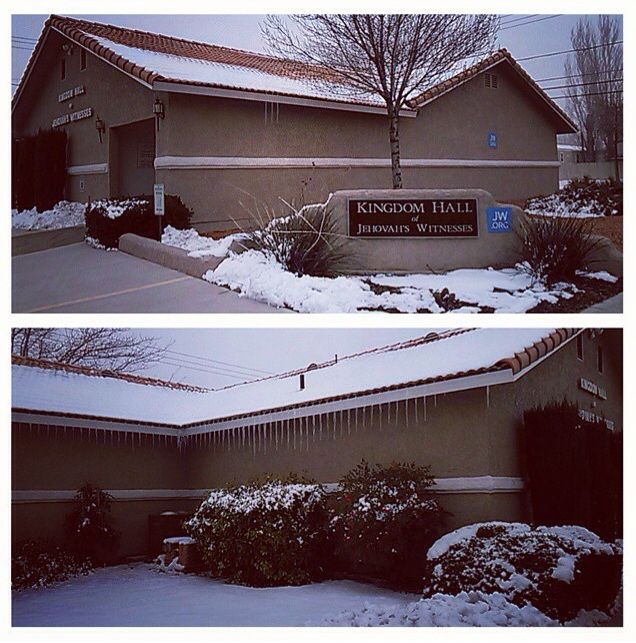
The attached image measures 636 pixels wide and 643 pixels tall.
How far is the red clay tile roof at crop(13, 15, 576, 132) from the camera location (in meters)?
7.43

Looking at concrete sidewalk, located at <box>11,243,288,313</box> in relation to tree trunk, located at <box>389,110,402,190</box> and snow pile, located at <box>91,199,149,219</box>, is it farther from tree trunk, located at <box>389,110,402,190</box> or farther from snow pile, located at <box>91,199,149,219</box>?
tree trunk, located at <box>389,110,402,190</box>

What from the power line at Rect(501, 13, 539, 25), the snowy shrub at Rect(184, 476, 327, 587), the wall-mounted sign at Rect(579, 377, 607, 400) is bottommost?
the snowy shrub at Rect(184, 476, 327, 587)

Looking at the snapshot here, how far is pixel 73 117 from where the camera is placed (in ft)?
27.1

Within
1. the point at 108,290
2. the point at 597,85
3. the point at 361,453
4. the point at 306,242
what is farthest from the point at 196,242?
the point at 597,85

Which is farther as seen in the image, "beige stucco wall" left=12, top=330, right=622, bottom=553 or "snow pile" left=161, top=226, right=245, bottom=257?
"snow pile" left=161, top=226, right=245, bottom=257

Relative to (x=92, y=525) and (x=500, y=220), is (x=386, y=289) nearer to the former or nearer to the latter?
(x=500, y=220)

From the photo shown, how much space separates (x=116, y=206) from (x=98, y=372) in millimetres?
1678

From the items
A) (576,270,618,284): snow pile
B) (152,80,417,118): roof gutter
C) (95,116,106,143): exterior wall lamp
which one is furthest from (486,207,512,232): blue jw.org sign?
(95,116,106,143): exterior wall lamp

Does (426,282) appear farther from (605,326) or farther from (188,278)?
(188,278)

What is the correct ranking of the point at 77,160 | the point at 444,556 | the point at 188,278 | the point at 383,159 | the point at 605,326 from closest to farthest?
the point at 444,556
the point at 605,326
the point at 188,278
the point at 383,159
the point at 77,160

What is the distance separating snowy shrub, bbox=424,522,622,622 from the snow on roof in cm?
135
